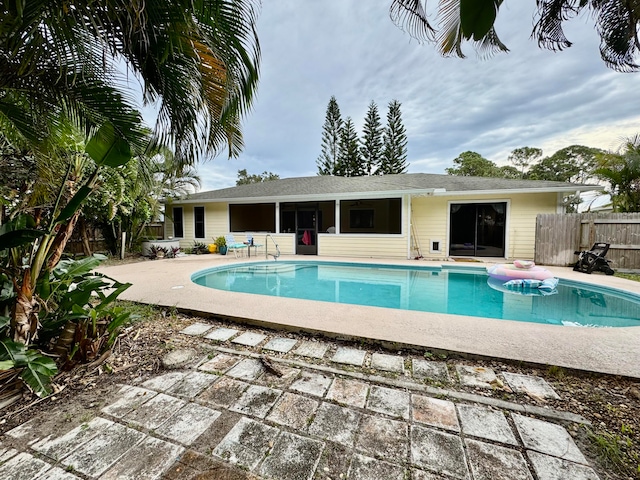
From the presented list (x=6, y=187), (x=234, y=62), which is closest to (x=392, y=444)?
(x=234, y=62)

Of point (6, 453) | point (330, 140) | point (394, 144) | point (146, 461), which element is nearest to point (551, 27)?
point (146, 461)

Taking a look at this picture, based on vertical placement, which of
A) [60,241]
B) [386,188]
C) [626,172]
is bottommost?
[60,241]

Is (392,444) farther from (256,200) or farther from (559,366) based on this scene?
(256,200)

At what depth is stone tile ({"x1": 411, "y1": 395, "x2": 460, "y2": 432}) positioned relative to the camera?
1725 millimetres

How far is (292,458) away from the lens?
147 centimetres

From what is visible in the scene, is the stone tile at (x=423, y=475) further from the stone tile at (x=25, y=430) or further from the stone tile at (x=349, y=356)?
the stone tile at (x=25, y=430)

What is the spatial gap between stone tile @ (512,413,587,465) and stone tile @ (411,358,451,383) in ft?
1.79

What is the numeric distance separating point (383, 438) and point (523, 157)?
1250 inches

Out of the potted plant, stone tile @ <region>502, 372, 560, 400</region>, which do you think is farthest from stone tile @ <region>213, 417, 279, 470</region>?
the potted plant

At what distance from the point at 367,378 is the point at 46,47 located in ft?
11.0

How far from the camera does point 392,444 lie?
1559 millimetres

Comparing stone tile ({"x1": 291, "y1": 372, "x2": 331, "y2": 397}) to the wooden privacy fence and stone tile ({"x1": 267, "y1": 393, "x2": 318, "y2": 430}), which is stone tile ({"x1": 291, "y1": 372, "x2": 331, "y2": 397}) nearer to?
stone tile ({"x1": 267, "y1": 393, "x2": 318, "y2": 430})

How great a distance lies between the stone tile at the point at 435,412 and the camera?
172 centimetres

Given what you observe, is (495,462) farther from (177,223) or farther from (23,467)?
(177,223)
